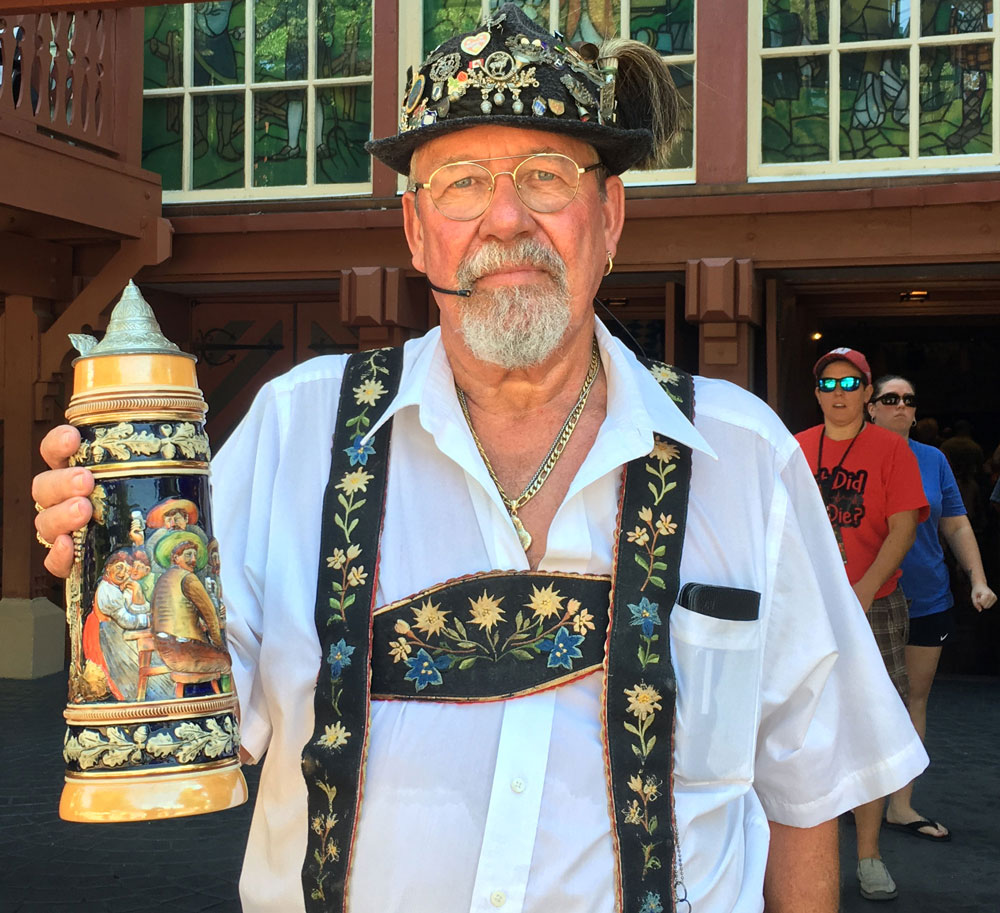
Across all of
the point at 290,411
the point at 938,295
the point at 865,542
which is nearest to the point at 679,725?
the point at 290,411

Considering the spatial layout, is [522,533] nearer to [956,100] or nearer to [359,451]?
[359,451]

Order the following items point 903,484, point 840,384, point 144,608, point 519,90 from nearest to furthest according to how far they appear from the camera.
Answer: point 144,608
point 519,90
point 903,484
point 840,384

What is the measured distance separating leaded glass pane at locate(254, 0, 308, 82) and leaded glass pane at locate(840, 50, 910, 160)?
320cm

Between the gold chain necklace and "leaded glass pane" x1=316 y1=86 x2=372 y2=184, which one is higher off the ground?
"leaded glass pane" x1=316 y1=86 x2=372 y2=184

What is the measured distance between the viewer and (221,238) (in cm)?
815

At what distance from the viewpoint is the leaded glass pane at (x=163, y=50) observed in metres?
8.38

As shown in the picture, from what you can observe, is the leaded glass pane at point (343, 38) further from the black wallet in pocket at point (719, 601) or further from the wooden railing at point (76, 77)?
the black wallet in pocket at point (719, 601)

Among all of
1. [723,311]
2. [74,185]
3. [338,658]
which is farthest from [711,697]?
[74,185]

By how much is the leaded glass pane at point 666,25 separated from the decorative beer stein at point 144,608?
21.4 ft

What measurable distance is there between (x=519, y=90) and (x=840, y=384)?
3.36 metres

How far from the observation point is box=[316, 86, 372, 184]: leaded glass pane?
801cm

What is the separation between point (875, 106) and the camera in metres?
7.29

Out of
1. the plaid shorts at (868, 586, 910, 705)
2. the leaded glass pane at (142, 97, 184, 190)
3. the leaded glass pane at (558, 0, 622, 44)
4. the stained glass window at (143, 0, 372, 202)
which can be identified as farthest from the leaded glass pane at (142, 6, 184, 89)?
the plaid shorts at (868, 586, 910, 705)

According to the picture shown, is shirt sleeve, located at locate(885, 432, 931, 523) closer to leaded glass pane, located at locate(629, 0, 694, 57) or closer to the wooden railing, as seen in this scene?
leaded glass pane, located at locate(629, 0, 694, 57)
